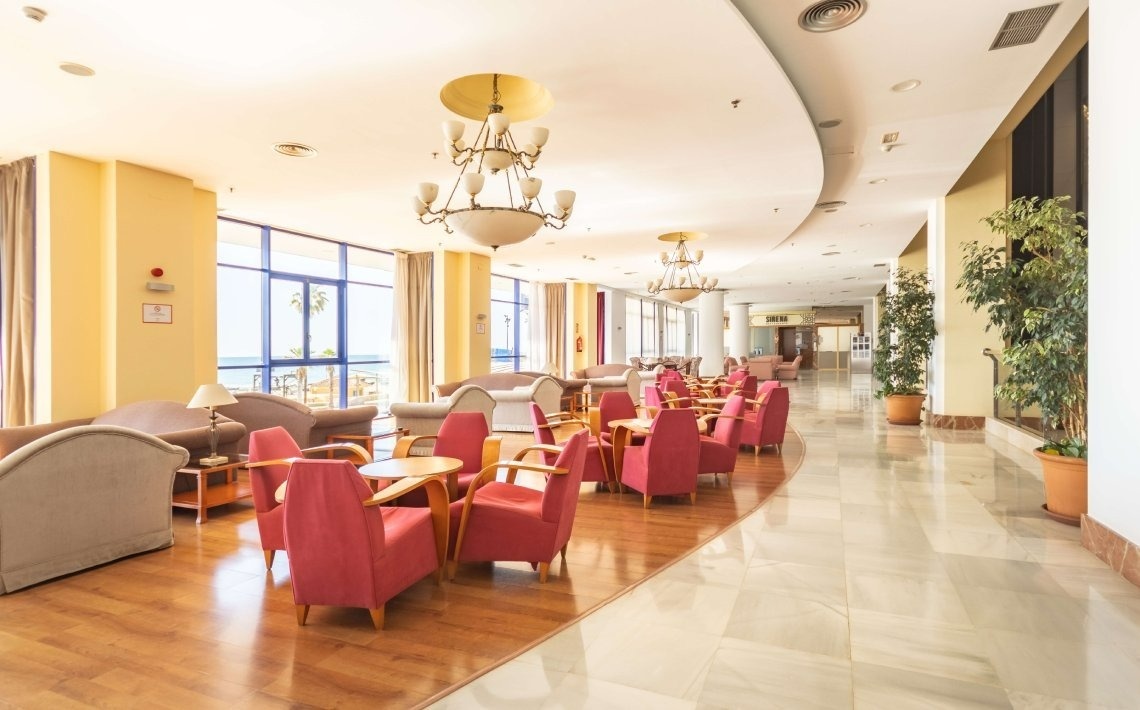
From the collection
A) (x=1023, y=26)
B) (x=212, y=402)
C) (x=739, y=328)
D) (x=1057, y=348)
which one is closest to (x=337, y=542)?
(x=212, y=402)

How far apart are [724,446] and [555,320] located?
11.8 meters

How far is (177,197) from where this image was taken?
6582 millimetres

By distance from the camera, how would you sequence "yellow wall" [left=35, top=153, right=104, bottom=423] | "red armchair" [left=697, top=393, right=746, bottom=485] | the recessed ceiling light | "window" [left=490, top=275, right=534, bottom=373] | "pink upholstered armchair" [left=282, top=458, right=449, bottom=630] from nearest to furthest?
"pink upholstered armchair" [left=282, top=458, right=449, bottom=630] → the recessed ceiling light → "yellow wall" [left=35, top=153, right=104, bottom=423] → "red armchair" [left=697, top=393, right=746, bottom=485] → "window" [left=490, top=275, right=534, bottom=373]

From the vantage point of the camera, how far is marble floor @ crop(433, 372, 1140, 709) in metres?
2.38

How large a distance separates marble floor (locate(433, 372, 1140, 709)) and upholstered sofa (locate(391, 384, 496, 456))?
12.8ft

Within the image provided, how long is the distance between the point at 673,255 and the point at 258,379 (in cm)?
794

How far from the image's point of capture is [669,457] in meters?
5.30

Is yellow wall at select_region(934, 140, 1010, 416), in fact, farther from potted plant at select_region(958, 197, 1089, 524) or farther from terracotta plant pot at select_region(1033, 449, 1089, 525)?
terracotta plant pot at select_region(1033, 449, 1089, 525)

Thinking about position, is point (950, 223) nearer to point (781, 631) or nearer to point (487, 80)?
point (487, 80)

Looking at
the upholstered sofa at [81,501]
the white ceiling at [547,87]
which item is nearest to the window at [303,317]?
the white ceiling at [547,87]

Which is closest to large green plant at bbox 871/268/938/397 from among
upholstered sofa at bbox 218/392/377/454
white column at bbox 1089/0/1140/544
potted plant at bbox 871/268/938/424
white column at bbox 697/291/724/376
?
potted plant at bbox 871/268/938/424

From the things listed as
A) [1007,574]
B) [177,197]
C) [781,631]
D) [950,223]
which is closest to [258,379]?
[177,197]

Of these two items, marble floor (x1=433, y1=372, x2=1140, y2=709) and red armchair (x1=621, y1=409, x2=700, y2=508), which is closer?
marble floor (x1=433, y1=372, x2=1140, y2=709)

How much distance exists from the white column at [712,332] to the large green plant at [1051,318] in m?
16.7
